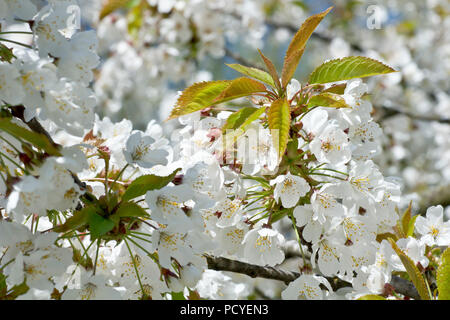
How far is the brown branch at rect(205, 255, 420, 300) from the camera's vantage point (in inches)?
62.4

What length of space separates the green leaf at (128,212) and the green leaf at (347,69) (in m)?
0.66

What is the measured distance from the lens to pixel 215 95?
1.42 meters

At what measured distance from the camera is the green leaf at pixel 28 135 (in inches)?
40.6

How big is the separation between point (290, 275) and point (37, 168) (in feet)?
3.32

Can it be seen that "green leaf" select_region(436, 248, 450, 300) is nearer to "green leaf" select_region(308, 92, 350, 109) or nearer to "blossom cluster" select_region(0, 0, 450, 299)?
"blossom cluster" select_region(0, 0, 450, 299)

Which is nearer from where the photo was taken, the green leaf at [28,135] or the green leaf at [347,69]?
the green leaf at [28,135]

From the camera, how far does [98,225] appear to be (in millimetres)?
1162

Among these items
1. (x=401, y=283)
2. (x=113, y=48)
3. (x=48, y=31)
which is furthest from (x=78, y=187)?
(x=113, y=48)

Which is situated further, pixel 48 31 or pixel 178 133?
pixel 178 133

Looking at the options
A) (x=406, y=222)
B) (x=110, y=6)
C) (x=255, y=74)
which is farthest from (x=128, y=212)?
(x=110, y=6)

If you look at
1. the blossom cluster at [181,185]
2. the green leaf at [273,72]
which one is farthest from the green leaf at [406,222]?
the green leaf at [273,72]

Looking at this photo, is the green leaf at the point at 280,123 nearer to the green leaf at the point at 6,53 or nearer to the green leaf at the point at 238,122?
the green leaf at the point at 238,122

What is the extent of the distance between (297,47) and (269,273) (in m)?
0.82

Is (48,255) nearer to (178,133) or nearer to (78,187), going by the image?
(78,187)
